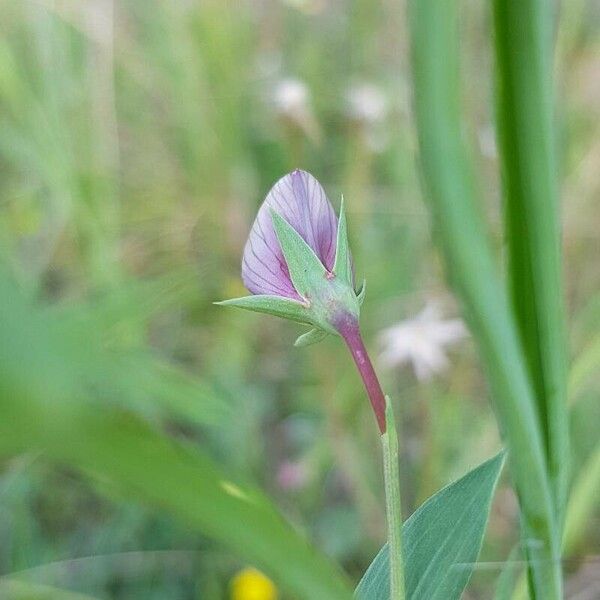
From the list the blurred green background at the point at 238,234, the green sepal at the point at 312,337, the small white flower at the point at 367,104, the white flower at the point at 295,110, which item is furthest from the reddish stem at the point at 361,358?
the small white flower at the point at 367,104

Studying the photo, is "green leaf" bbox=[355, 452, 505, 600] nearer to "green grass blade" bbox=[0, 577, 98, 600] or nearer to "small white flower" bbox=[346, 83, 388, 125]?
"green grass blade" bbox=[0, 577, 98, 600]

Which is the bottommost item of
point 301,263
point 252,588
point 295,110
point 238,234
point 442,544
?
point 252,588

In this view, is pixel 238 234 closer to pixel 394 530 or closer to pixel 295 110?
pixel 295 110

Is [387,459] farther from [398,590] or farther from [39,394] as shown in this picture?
[39,394]

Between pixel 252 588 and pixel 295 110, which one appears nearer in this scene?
pixel 252 588

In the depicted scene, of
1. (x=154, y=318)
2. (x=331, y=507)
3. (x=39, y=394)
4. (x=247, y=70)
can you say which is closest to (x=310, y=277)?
(x=39, y=394)

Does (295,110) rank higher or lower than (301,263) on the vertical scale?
higher

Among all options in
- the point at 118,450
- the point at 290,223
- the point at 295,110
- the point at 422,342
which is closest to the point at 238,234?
the point at 295,110
